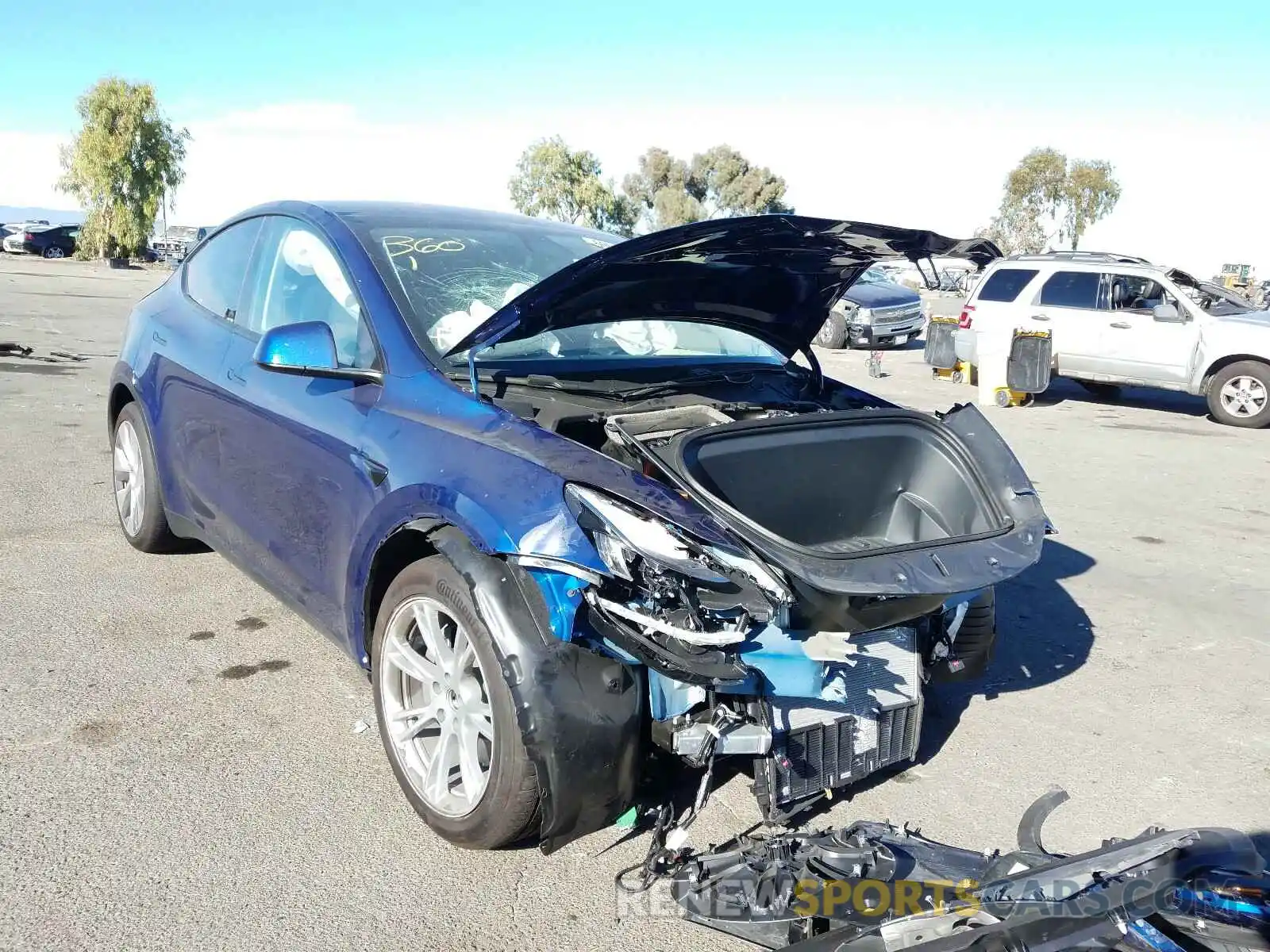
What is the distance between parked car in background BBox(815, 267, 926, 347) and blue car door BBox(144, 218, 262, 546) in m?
14.1

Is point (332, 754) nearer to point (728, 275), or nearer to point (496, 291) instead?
point (496, 291)

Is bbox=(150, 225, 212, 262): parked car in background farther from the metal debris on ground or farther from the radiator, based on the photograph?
the radiator

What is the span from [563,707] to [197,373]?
260 centimetres

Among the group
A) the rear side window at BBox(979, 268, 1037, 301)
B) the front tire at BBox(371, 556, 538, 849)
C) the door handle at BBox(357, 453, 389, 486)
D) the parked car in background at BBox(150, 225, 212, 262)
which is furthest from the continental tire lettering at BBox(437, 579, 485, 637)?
the parked car in background at BBox(150, 225, 212, 262)

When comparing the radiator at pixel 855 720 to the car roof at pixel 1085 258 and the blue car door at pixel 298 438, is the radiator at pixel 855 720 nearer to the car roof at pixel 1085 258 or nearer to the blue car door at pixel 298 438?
the blue car door at pixel 298 438

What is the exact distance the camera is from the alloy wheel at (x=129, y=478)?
16.2ft

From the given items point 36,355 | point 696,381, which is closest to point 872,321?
point 36,355

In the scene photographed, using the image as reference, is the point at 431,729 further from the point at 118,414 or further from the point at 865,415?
the point at 118,414

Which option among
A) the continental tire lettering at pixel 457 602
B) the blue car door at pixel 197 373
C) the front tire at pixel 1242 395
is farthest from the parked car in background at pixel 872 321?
the continental tire lettering at pixel 457 602

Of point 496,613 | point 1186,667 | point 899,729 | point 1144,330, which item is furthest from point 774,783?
point 1144,330

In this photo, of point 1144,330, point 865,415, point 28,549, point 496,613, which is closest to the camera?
point 496,613

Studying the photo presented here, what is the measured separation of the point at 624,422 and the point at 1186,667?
293 centimetres

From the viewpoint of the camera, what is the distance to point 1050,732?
380 centimetres

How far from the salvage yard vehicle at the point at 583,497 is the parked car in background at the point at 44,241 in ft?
166
